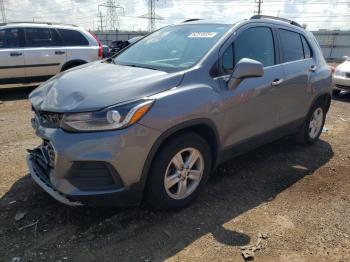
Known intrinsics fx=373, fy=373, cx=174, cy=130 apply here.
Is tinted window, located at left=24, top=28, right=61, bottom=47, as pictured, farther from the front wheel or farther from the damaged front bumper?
the front wheel

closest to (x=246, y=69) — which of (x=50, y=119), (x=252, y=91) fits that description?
(x=252, y=91)

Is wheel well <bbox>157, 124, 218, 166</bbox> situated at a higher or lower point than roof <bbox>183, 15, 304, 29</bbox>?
lower

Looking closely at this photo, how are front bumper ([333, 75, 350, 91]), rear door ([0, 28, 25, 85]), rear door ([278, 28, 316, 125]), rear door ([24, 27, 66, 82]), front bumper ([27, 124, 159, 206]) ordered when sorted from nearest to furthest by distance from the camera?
front bumper ([27, 124, 159, 206])
rear door ([278, 28, 316, 125])
rear door ([0, 28, 25, 85])
rear door ([24, 27, 66, 82])
front bumper ([333, 75, 350, 91])

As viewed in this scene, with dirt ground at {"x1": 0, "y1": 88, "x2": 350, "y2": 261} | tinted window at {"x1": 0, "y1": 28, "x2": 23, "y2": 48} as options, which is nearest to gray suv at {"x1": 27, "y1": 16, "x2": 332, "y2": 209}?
dirt ground at {"x1": 0, "y1": 88, "x2": 350, "y2": 261}

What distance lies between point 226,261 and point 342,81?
8.94m

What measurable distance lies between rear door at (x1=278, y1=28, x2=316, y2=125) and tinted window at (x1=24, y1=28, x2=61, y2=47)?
258 inches

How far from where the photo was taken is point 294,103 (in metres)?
4.83

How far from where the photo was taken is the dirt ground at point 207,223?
3.00m

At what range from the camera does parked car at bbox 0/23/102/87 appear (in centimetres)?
891

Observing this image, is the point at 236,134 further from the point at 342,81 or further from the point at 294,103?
the point at 342,81

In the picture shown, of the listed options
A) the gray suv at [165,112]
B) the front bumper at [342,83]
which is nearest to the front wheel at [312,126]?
the gray suv at [165,112]

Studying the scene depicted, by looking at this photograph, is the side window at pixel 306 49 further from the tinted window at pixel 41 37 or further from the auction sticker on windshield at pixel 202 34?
the tinted window at pixel 41 37

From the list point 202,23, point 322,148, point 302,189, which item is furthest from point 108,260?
point 322,148

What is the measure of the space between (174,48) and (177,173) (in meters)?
1.44
